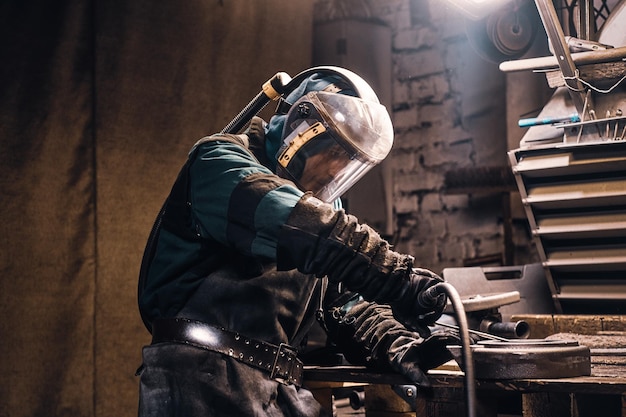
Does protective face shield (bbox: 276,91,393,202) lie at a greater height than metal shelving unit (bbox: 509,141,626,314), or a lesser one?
greater

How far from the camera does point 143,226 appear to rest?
4406 millimetres

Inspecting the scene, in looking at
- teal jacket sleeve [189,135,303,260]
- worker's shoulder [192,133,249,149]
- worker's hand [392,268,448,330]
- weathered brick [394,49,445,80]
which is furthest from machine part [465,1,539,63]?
worker's hand [392,268,448,330]

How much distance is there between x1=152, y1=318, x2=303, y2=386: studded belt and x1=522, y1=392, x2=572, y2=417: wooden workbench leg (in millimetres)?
644

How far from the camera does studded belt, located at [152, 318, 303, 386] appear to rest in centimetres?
215

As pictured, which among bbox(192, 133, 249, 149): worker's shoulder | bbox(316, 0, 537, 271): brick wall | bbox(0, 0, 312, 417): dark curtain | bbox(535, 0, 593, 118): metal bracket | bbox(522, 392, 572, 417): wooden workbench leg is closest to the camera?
bbox(522, 392, 572, 417): wooden workbench leg

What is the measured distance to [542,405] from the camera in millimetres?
2148

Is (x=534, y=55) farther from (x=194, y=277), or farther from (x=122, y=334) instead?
(x=194, y=277)

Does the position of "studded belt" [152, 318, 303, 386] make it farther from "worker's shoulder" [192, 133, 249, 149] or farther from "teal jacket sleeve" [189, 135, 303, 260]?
"worker's shoulder" [192, 133, 249, 149]

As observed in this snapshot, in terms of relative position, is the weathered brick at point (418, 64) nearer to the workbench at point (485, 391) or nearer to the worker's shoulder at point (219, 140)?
the workbench at point (485, 391)

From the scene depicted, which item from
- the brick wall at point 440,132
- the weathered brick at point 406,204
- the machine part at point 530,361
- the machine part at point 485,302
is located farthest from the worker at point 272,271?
the weathered brick at point 406,204

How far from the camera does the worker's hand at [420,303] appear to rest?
1.97m

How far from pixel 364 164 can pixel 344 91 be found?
25 cm

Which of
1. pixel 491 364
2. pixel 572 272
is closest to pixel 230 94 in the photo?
pixel 572 272

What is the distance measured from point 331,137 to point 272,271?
410 millimetres
